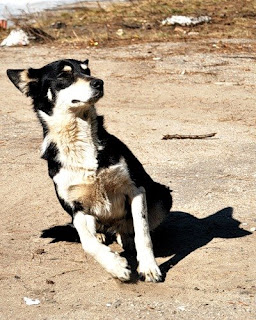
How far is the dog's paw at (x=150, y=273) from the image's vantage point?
5.98 m

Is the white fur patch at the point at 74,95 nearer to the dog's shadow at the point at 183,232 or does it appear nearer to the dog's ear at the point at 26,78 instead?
the dog's ear at the point at 26,78

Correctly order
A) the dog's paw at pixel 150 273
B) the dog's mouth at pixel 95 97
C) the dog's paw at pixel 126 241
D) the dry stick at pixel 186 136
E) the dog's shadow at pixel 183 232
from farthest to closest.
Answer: the dry stick at pixel 186 136, the dog's paw at pixel 126 241, the dog's shadow at pixel 183 232, the dog's mouth at pixel 95 97, the dog's paw at pixel 150 273

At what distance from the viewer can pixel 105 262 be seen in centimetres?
587

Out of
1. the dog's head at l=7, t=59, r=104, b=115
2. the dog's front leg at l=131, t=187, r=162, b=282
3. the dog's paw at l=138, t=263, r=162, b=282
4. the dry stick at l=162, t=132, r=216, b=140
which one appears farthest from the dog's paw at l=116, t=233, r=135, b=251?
the dry stick at l=162, t=132, r=216, b=140

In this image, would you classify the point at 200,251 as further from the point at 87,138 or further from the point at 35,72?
the point at 35,72

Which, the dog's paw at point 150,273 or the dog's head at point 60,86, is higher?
the dog's head at point 60,86

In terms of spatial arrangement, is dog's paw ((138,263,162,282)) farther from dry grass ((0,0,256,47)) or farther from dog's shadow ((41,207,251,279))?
dry grass ((0,0,256,47))

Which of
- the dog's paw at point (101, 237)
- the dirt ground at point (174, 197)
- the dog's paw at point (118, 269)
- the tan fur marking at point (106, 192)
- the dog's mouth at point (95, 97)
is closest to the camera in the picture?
the dirt ground at point (174, 197)

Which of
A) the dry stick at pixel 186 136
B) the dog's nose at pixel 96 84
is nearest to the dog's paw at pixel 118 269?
the dog's nose at pixel 96 84

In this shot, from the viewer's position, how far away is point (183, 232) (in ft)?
23.7

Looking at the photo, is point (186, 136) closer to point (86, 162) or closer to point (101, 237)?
point (101, 237)

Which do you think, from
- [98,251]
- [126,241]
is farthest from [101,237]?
[98,251]

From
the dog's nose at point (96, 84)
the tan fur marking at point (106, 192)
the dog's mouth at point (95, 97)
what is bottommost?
the tan fur marking at point (106, 192)

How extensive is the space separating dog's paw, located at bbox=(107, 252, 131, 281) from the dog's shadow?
71cm
